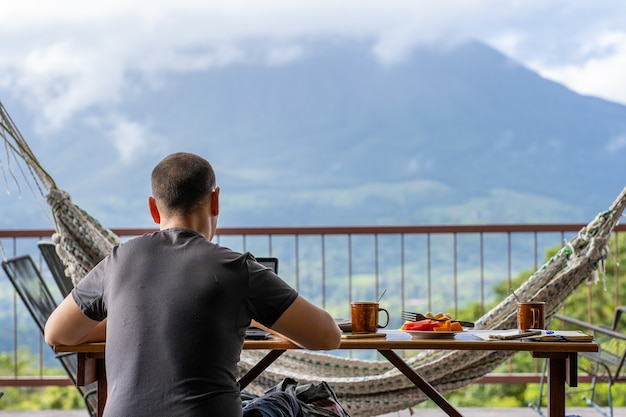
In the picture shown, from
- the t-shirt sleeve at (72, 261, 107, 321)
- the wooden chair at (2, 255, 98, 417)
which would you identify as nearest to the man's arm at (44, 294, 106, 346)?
the t-shirt sleeve at (72, 261, 107, 321)

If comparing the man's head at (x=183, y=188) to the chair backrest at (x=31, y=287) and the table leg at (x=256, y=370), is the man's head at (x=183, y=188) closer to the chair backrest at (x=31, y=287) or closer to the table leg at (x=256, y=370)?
the table leg at (x=256, y=370)

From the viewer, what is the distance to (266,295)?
1587mm

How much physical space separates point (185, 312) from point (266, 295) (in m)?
0.15

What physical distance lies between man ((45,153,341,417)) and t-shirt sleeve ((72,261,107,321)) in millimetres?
29

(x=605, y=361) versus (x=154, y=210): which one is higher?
(x=154, y=210)

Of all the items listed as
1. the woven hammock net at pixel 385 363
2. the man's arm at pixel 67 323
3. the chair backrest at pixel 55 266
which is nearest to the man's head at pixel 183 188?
the man's arm at pixel 67 323

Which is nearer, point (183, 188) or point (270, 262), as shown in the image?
point (183, 188)

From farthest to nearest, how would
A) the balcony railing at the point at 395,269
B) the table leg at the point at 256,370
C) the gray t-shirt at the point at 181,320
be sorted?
the balcony railing at the point at 395,269 < the table leg at the point at 256,370 < the gray t-shirt at the point at 181,320

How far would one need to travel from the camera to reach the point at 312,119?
2998 cm

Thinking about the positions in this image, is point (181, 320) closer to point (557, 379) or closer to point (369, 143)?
point (557, 379)

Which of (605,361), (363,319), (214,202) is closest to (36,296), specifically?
(363,319)

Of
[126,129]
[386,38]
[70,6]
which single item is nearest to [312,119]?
[386,38]

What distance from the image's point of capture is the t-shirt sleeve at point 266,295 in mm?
1582

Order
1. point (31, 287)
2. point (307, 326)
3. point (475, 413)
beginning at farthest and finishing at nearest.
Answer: point (475, 413) < point (31, 287) < point (307, 326)
